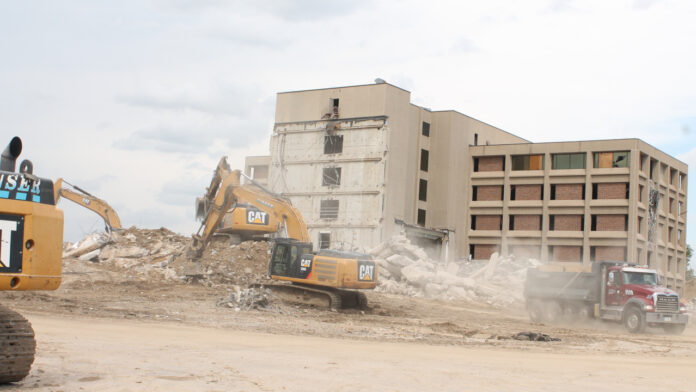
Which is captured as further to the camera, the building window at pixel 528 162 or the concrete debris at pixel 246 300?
the building window at pixel 528 162

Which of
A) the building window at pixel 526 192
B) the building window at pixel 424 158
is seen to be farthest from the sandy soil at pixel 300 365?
the building window at pixel 424 158

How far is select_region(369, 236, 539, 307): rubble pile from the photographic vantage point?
41375mm

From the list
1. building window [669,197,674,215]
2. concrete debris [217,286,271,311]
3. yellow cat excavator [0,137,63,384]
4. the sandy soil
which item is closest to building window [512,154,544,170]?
building window [669,197,674,215]

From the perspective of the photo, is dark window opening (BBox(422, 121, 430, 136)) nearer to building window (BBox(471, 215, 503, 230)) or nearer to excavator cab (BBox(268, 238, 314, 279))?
building window (BBox(471, 215, 503, 230))

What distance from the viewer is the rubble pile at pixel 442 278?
4138 centimetres

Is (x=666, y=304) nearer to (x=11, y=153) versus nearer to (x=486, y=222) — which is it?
(x=11, y=153)

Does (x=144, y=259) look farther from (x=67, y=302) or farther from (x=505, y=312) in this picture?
(x=505, y=312)

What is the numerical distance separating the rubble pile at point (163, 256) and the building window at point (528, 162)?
81.5 ft

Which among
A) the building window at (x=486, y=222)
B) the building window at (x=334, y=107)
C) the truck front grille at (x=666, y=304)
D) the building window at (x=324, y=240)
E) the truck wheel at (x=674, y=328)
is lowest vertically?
the truck wheel at (x=674, y=328)

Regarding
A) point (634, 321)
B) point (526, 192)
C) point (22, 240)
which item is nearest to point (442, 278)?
point (634, 321)

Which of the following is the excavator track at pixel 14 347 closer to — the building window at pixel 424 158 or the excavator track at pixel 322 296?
the excavator track at pixel 322 296

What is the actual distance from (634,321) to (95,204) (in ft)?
92.6

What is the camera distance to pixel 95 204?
41.9 meters

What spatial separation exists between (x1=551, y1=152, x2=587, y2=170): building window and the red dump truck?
27.6 metres
